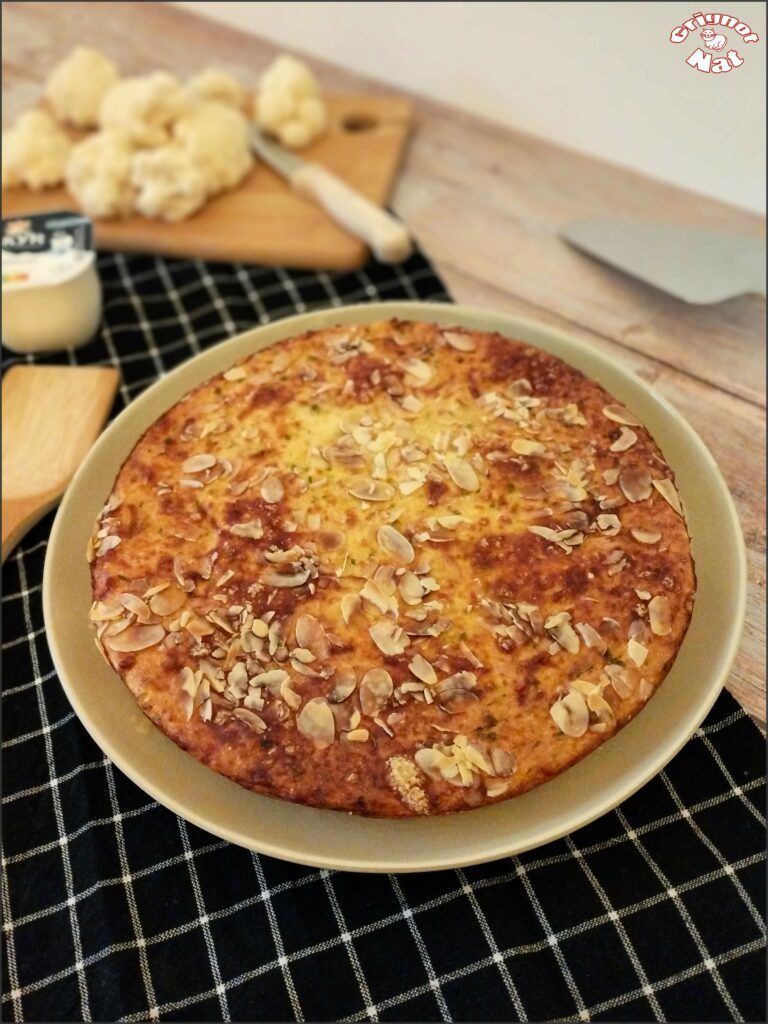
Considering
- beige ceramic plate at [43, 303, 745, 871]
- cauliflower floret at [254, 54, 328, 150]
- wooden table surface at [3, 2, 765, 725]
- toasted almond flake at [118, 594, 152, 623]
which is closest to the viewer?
beige ceramic plate at [43, 303, 745, 871]

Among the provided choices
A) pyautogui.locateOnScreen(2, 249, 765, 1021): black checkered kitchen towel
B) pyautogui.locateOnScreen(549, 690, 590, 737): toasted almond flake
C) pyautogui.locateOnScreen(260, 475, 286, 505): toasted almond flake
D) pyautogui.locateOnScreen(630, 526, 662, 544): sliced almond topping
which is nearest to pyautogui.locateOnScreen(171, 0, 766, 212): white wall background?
pyautogui.locateOnScreen(630, 526, 662, 544): sliced almond topping

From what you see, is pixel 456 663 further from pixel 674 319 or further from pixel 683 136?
pixel 683 136

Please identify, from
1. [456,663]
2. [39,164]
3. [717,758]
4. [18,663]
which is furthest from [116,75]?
[717,758]

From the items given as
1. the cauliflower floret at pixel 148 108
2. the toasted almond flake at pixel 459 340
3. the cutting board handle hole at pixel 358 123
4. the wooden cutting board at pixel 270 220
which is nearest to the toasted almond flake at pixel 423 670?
the toasted almond flake at pixel 459 340

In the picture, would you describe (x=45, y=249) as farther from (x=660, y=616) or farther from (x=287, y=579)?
(x=660, y=616)

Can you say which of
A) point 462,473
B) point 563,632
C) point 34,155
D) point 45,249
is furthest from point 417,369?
point 34,155

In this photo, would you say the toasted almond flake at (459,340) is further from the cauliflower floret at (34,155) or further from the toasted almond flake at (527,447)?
the cauliflower floret at (34,155)

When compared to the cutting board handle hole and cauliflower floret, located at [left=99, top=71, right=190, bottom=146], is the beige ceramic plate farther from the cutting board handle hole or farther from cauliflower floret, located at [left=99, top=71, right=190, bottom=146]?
the cutting board handle hole
